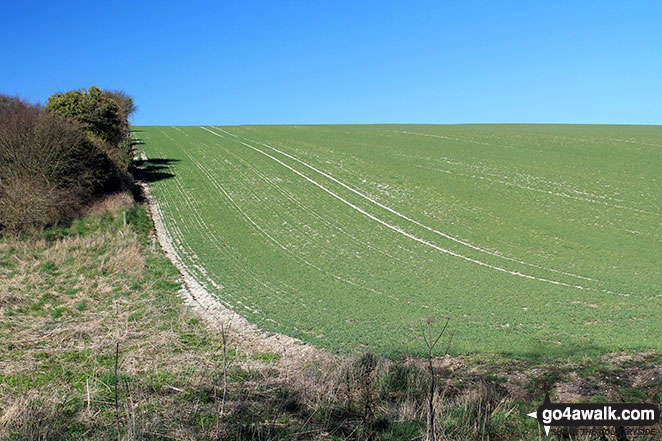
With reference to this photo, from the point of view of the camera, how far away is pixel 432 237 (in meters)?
24.7

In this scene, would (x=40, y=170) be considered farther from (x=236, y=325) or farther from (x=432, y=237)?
(x=432, y=237)

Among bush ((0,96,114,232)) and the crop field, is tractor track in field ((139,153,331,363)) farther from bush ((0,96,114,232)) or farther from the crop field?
bush ((0,96,114,232))

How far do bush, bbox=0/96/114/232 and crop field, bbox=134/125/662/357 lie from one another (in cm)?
575

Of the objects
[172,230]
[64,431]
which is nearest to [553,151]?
[172,230]

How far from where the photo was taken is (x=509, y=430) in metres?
5.84

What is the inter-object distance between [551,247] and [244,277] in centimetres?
1489

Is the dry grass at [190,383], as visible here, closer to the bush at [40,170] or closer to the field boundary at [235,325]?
the field boundary at [235,325]

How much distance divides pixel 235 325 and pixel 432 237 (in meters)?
13.7

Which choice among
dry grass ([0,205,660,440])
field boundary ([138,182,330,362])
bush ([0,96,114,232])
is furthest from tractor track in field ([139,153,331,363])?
bush ([0,96,114,232])

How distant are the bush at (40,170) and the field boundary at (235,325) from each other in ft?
26.0

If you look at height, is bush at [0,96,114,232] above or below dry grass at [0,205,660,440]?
above

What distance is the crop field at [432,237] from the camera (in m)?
13.8

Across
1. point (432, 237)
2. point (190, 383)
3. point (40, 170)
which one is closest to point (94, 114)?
point (40, 170)

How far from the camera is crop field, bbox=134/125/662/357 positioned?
13828 millimetres
